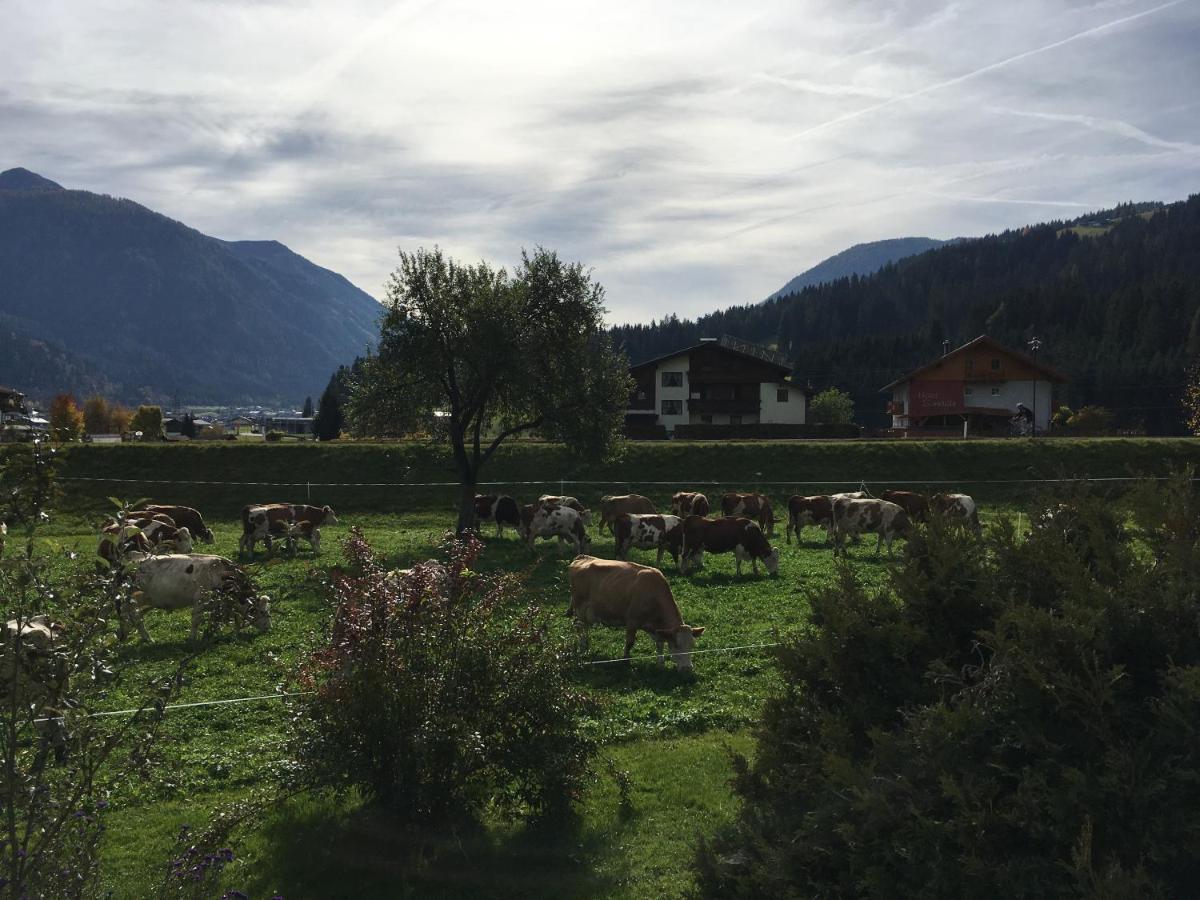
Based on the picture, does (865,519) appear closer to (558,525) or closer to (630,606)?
(558,525)

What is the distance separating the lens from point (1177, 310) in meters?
121

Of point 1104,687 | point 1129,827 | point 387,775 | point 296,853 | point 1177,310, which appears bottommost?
point 296,853

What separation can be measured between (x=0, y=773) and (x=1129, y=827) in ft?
19.1

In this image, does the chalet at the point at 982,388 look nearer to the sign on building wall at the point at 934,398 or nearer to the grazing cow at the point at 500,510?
the sign on building wall at the point at 934,398

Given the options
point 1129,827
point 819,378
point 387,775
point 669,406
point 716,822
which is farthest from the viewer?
point 819,378

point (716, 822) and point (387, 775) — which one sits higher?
point (387, 775)

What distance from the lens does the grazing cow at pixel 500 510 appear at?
32.0 metres

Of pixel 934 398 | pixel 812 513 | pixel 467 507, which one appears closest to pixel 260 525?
pixel 467 507

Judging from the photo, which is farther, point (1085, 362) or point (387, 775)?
point (1085, 362)

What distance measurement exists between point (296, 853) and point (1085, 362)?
13314 centimetres

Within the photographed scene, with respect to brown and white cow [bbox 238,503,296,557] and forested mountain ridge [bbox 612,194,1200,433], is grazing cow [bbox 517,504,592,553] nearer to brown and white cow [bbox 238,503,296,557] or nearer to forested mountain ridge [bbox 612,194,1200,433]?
brown and white cow [bbox 238,503,296,557]

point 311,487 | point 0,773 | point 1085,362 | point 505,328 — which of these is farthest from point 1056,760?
point 1085,362

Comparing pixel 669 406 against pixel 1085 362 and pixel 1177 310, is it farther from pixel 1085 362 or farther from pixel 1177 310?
pixel 1177 310

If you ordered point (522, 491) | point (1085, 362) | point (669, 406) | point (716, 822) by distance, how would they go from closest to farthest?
point (716, 822) < point (522, 491) < point (669, 406) < point (1085, 362)
